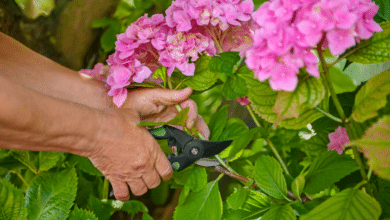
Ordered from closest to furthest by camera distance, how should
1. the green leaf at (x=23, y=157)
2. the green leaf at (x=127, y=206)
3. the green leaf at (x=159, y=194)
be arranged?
the green leaf at (x=23, y=157)
the green leaf at (x=127, y=206)
the green leaf at (x=159, y=194)

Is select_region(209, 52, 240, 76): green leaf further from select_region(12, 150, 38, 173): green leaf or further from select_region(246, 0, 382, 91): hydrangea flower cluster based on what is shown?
select_region(12, 150, 38, 173): green leaf

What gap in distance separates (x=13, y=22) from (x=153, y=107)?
3.99ft

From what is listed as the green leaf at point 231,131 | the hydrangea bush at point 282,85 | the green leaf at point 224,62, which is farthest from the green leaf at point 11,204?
the green leaf at point 224,62

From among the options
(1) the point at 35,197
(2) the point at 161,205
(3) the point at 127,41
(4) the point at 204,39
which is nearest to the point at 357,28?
(4) the point at 204,39

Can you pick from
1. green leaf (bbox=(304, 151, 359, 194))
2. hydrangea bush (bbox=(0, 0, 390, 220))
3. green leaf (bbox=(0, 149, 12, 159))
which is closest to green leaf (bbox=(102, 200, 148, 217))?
hydrangea bush (bbox=(0, 0, 390, 220))

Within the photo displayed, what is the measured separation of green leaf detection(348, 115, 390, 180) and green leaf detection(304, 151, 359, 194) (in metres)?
0.18

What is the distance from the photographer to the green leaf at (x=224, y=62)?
642 millimetres

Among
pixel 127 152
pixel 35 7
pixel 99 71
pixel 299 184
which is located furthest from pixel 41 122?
pixel 35 7

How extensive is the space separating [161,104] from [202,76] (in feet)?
0.57

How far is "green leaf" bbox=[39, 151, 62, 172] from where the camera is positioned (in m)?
1.09

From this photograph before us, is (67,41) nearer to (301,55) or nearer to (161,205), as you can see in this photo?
(161,205)

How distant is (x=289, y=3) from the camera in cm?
42

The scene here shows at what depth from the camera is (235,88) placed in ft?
2.35

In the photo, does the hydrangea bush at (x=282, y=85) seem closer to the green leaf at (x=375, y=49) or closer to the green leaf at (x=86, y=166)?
the green leaf at (x=375, y=49)
